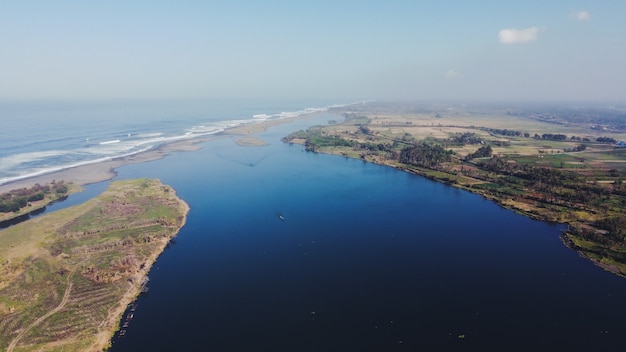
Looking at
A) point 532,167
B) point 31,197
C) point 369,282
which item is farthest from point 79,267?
point 532,167

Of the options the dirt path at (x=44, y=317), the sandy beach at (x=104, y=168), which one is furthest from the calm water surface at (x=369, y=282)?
the sandy beach at (x=104, y=168)

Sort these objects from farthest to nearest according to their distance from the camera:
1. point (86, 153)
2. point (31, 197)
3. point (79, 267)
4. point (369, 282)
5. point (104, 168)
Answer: point (86, 153)
point (104, 168)
point (31, 197)
point (79, 267)
point (369, 282)

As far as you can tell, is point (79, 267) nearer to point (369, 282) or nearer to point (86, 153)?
point (369, 282)

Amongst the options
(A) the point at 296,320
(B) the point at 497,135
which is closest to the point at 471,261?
(A) the point at 296,320

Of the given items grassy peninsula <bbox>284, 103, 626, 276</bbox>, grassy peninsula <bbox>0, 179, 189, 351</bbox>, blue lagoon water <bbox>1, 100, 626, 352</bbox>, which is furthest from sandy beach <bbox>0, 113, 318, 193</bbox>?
grassy peninsula <bbox>284, 103, 626, 276</bbox>

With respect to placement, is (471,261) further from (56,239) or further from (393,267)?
(56,239)
